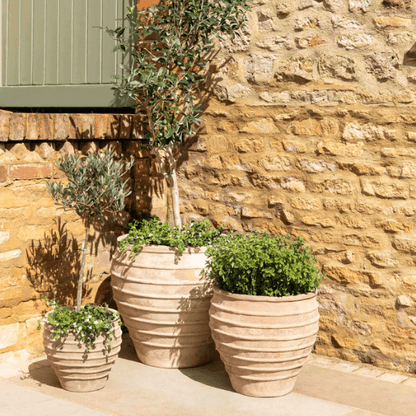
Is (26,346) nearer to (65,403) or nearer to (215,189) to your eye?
(65,403)

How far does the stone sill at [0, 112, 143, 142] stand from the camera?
153 inches

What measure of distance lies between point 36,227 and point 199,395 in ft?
4.73

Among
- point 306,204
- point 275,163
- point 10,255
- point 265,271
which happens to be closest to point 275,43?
point 275,163

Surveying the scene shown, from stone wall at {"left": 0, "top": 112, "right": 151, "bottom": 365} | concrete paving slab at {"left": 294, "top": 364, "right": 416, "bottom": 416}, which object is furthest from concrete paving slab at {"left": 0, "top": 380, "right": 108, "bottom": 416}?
concrete paving slab at {"left": 294, "top": 364, "right": 416, "bottom": 416}

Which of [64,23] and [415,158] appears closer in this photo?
[415,158]

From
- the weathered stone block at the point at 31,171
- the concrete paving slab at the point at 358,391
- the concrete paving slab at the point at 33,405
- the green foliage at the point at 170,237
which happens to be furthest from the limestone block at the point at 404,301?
the weathered stone block at the point at 31,171

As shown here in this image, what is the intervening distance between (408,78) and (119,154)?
6.49 feet

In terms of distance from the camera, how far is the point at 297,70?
14.1ft

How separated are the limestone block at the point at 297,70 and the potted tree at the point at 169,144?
0.39m

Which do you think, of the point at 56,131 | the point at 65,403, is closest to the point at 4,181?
the point at 56,131

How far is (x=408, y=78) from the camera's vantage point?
13.0ft

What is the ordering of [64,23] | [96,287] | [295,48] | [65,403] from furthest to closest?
[64,23] < [96,287] < [295,48] < [65,403]

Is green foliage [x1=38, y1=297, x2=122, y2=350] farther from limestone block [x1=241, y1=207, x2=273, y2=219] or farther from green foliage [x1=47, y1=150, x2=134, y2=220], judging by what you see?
limestone block [x1=241, y1=207, x2=273, y2=219]

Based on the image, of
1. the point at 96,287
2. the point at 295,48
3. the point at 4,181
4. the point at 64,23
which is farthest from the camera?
the point at 64,23
